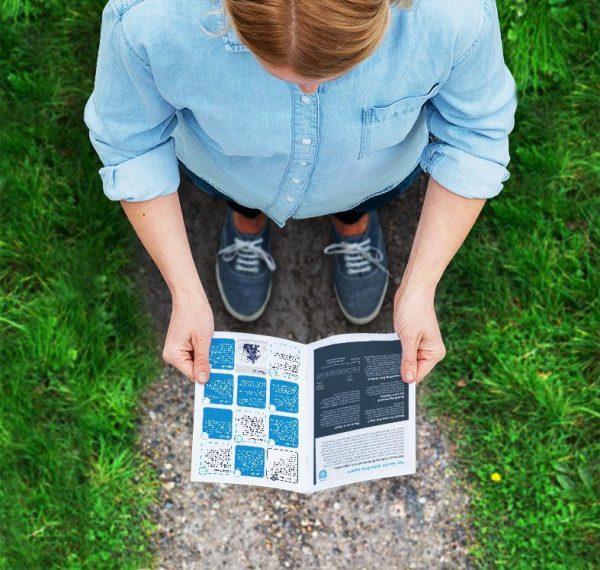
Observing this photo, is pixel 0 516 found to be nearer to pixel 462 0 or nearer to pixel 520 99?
pixel 462 0

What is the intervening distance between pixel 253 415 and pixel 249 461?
135 millimetres

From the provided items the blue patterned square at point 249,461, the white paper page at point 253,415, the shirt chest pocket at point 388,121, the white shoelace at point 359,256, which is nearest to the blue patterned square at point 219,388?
the white paper page at point 253,415

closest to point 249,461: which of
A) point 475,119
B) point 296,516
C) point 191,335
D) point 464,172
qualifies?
point 191,335

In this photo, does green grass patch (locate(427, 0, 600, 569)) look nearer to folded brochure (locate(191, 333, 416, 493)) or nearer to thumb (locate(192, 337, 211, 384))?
folded brochure (locate(191, 333, 416, 493))

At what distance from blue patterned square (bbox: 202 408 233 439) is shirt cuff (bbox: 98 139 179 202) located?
703mm

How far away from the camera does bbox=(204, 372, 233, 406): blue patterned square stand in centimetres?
222

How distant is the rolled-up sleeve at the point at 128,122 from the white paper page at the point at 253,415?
582 mm

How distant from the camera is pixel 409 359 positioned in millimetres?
2141

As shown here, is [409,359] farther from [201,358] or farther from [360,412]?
[201,358]

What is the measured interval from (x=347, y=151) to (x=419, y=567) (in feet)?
5.33

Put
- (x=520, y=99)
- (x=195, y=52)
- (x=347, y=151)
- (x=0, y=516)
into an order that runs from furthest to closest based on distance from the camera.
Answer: (x=520, y=99) → (x=0, y=516) → (x=347, y=151) → (x=195, y=52)

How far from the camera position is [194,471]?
2176mm

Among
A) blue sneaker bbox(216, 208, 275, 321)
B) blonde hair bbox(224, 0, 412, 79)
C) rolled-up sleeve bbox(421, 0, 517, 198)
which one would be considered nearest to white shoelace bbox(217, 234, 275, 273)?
blue sneaker bbox(216, 208, 275, 321)

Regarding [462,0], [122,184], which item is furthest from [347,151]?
[122,184]
